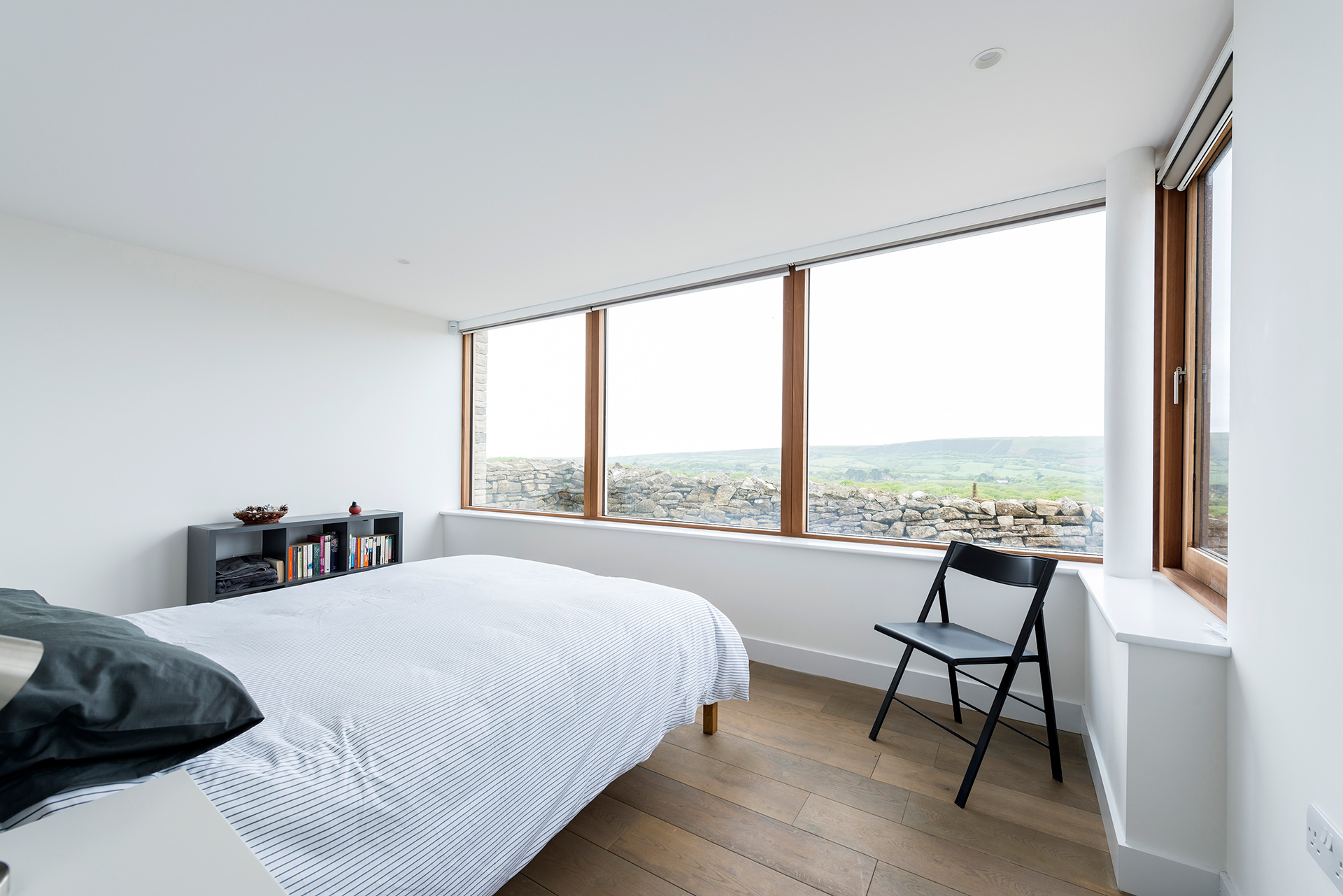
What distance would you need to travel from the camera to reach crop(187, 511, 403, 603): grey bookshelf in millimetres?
3404

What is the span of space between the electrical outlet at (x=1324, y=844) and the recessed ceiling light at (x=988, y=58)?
1954mm

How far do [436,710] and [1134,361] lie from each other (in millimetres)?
2683

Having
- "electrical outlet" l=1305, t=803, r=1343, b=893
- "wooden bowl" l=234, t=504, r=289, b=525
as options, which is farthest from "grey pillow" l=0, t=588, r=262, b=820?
"wooden bowl" l=234, t=504, r=289, b=525

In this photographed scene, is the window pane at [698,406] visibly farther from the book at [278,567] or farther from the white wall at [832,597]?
the book at [278,567]

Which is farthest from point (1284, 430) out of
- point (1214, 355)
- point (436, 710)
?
point (436, 710)

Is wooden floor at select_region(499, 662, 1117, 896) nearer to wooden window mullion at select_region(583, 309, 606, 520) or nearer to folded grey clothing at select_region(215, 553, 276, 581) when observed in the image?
wooden window mullion at select_region(583, 309, 606, 520)

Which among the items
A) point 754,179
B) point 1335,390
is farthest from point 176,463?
point 1335,390

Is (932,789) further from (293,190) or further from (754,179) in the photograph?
(293,190)

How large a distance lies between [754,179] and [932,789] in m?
2.48

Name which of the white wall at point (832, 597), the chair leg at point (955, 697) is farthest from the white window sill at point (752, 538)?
the chair leg at point (955, 697)

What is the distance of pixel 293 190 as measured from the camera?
2590mm

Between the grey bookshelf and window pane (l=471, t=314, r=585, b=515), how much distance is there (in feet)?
2.99

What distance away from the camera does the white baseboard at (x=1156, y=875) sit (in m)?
1.49

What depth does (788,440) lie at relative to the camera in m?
3.44
